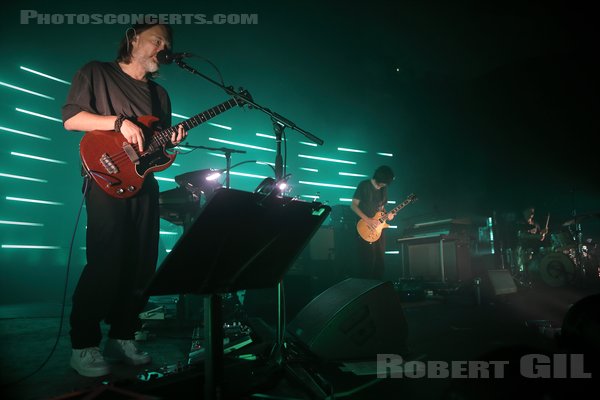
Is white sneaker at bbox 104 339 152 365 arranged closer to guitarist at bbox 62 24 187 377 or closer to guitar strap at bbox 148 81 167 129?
guitarist at bbox 62 24 187 377

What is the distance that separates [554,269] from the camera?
22.7 feet

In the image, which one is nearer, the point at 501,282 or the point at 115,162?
the point at 115,162

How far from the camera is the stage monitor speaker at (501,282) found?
5.32 metres

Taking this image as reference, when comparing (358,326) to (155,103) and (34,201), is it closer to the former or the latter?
(155,103)

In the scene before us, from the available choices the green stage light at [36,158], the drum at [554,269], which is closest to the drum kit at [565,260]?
the drum at [554,269]

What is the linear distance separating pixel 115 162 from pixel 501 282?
19.6 feet

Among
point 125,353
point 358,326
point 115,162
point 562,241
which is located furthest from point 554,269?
point 115,162

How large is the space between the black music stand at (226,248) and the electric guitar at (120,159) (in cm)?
113

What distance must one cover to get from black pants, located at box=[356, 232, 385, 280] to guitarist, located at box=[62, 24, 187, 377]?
373cm

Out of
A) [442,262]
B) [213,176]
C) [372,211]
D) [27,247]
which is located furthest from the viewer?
[442,262]

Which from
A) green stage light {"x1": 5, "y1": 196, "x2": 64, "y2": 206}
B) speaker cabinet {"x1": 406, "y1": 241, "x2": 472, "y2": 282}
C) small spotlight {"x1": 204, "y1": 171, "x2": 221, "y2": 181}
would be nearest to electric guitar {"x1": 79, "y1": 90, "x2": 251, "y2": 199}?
small spotlight {"x1": 204, "y1": 171, "x2": 221, "y2": 181}

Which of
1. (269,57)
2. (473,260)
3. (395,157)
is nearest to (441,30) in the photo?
(395,157)

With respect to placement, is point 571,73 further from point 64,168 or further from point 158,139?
point 64,168

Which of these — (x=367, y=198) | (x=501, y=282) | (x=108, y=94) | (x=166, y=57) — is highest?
(x=166, y=57)
